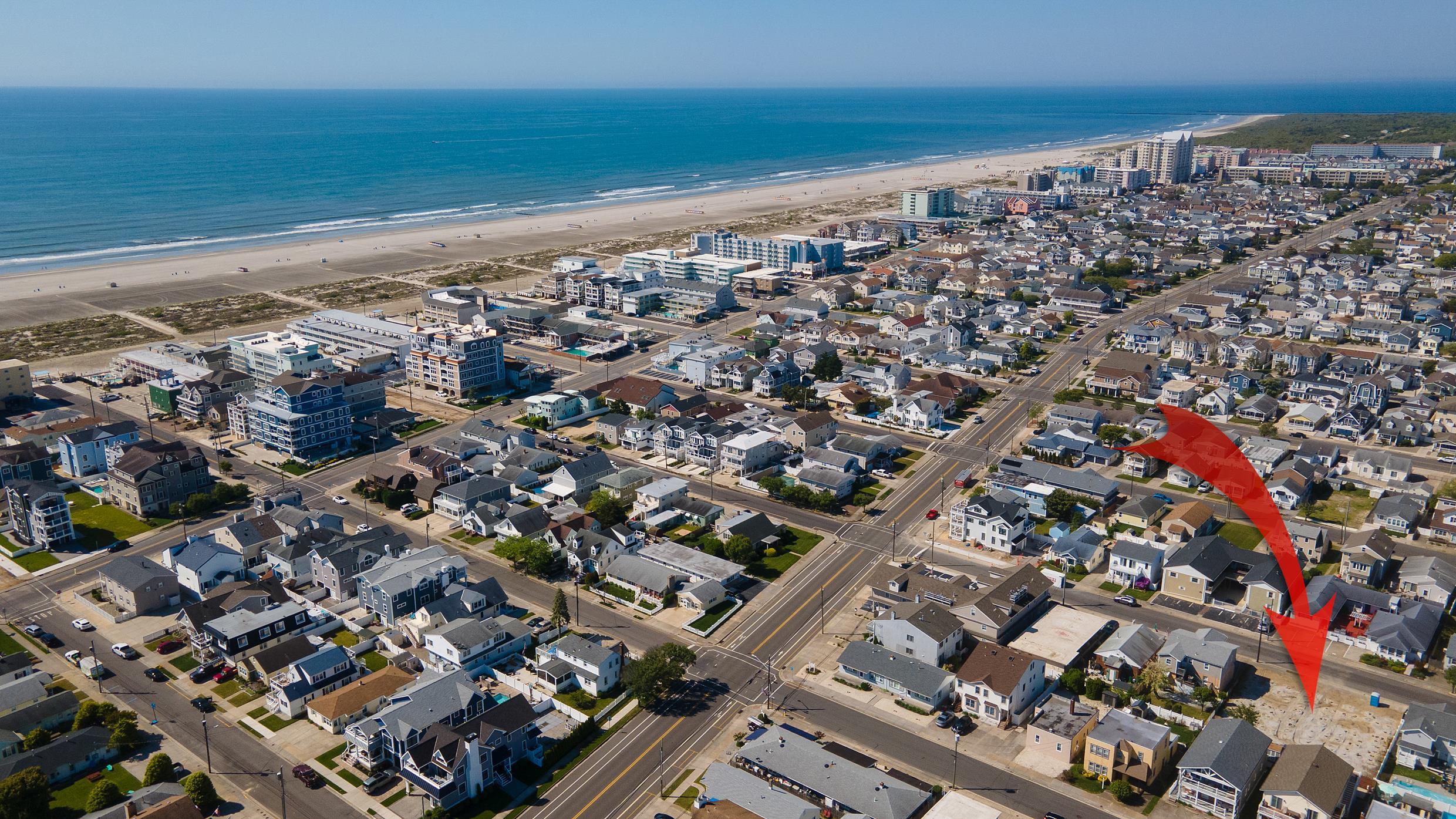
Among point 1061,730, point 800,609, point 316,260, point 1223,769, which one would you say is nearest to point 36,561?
point 800,609

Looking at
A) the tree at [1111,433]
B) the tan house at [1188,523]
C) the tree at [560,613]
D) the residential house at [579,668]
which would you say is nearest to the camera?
the residential house at [579,668]

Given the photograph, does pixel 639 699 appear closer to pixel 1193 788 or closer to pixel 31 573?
pixel 1193 788

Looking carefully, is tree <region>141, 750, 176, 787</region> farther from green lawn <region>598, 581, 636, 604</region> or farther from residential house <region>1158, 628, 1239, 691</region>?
residential house <region>1158, 628, 1239, 691</region>

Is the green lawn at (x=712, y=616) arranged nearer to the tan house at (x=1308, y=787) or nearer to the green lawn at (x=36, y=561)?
the tan house at (x=1308, y=787)

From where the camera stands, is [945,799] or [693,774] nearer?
[945,799]

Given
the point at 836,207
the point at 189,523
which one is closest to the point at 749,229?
the point at 836,207

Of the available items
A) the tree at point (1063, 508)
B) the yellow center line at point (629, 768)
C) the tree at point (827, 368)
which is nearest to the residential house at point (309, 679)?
the yellow center line at point (629, 768)

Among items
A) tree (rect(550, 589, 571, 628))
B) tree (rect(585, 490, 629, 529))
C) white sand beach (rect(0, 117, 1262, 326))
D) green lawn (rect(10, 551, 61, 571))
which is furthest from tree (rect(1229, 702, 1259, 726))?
white sand beach (rect(0, 117, 1262, 326))
